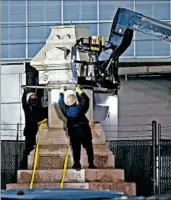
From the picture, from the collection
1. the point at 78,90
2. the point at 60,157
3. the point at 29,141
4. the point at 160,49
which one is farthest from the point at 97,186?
the point at 160,49

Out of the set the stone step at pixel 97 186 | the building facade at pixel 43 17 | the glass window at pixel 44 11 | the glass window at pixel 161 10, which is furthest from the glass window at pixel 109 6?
the stone step at pixel 97 186

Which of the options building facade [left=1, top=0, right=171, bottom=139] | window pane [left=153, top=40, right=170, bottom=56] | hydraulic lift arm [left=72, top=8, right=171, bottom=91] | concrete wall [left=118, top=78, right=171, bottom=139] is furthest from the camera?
concrete wall [left=118, top=78, right=171, bottom=139]

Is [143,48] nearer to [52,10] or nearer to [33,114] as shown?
[52,10]

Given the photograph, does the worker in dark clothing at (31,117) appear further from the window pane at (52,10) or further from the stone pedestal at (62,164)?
the window pane at (52,10)

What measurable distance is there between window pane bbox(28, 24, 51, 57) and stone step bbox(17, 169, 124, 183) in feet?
56.5

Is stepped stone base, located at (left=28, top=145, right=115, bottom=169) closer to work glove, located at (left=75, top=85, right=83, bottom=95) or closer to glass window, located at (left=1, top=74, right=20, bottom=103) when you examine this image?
work glove, located at (left=75, top=85, right=83, bottom=95)

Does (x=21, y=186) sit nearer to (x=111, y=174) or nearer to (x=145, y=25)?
(x=111, y=174)

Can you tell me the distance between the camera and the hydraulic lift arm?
20.2 m

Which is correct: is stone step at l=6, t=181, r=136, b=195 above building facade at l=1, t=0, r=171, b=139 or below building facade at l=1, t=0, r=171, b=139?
below

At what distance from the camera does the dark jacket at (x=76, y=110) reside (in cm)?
2034

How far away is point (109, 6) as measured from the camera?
37938 millimetres

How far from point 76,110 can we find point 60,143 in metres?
0.81

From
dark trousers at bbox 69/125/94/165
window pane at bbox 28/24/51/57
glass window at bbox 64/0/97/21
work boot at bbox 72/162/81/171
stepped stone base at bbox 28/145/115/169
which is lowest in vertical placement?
work boot at bbox 72/162/81/171

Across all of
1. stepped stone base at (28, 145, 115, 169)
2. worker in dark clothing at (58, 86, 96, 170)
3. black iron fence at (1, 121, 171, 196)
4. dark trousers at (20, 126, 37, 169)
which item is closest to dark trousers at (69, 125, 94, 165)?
worker in dark clothing at (58, 86, 96, 170)
